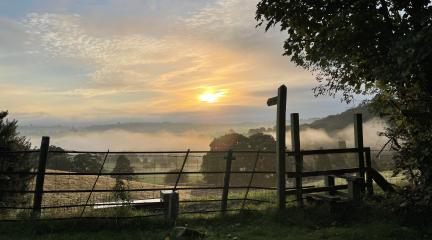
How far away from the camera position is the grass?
9.31 metres

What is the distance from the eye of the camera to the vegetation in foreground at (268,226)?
30.6 ft

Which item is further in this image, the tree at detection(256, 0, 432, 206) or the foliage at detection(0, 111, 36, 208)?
the foliage at detection(0, 111, 36, 208)

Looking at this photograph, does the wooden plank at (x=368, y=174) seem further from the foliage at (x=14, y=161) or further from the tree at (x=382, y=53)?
the foliage at (x=14, y=161)

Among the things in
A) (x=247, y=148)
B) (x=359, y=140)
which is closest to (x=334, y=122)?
(x=247, y=148)

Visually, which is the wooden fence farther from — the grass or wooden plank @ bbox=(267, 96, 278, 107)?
wooden plank @ bbox=(267, 96, 278, 107)

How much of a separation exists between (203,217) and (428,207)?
531 centimetres

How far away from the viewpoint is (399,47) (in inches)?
286

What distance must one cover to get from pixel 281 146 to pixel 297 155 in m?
0.68

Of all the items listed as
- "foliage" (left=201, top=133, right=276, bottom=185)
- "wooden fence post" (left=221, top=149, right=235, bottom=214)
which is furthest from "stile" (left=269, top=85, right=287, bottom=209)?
A: "foliage" (left=201, top=133, right=276, bottom=185)

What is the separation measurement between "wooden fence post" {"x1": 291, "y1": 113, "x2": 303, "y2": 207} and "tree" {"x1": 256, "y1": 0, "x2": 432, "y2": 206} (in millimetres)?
1841

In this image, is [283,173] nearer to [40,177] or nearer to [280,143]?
[280,143]

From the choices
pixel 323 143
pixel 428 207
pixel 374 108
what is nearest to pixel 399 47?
pixel 428 207

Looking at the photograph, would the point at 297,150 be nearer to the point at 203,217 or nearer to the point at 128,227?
the point at 203,217

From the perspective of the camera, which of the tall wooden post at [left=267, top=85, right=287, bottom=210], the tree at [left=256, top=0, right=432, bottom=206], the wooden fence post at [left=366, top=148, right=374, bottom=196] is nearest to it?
the tree at [left=256, top=0, right=432, bottom=206]
